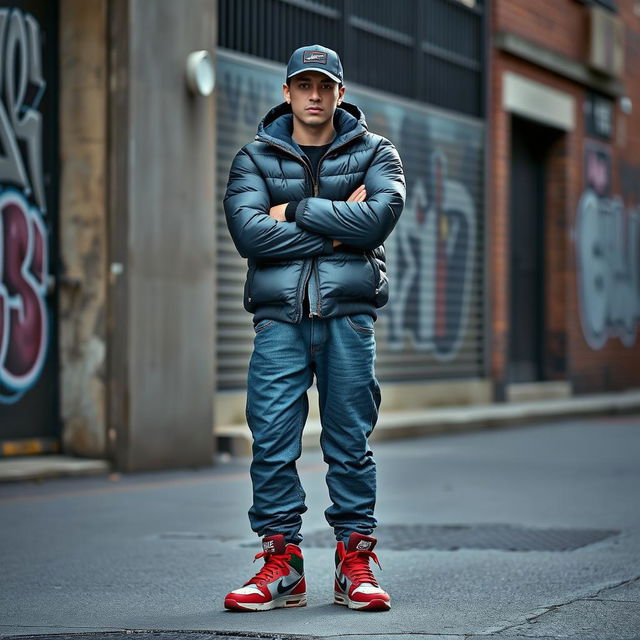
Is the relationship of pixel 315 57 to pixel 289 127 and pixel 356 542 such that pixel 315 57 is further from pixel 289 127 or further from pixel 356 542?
pixel 356 542

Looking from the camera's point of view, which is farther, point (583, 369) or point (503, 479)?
point (583, 369)

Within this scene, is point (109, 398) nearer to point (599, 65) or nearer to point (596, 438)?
point (596, 438)

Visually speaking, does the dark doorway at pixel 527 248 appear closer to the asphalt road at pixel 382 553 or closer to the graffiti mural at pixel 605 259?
the graffiti mural at pixel 605 259

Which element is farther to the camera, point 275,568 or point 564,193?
point 564,193

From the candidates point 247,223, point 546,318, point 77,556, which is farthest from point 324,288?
point 546,318

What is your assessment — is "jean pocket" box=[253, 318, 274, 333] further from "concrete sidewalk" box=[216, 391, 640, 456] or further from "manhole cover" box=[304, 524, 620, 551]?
"concrete sidewalk" box=[216, 391, 640, 456]

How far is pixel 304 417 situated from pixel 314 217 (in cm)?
72

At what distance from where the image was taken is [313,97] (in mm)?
5066

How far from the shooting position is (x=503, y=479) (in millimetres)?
9891

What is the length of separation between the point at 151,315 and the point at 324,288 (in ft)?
17.6

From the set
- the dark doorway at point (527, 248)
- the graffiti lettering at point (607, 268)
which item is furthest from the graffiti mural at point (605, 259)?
the dark doorway at point (527, 248)

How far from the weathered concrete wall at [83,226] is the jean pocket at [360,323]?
5374 millimetres

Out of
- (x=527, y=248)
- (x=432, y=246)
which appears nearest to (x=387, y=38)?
(x=432, y=246)

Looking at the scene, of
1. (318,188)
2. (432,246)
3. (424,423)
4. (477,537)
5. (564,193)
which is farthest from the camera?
(564,193)
